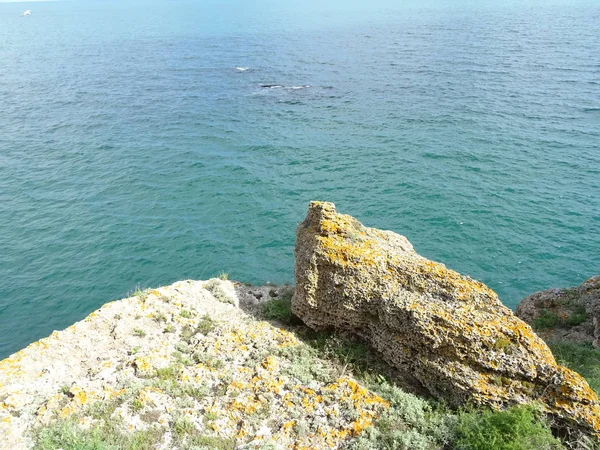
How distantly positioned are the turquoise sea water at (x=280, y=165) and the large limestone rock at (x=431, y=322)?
13825 millimetres

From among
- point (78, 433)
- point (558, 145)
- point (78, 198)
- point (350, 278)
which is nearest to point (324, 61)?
point (558, 145)

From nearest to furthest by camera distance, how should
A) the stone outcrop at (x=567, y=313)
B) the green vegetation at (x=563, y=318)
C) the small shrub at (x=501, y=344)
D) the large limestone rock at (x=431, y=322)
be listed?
the large limestone rock at (x=431, y=322) < the small shrub at (x=501, y=344) < the stone outcrop at (x=567, y=313) < the green vegetation at (x=563, y=318)

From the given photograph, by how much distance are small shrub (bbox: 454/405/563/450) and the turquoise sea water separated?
17605mm

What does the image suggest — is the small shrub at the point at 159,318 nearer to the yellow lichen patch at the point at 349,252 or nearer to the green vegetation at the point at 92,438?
the green vegetation at the point at 92,438

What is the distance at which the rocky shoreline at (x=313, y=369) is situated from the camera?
10.5m

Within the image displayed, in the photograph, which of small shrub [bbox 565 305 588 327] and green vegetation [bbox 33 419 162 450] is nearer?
green vegetation [bbox 33 419 162 450]

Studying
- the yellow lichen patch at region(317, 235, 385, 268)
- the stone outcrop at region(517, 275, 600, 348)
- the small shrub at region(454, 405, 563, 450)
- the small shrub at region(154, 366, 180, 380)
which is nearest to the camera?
the small shrub at region(454, 405, 563, 450)

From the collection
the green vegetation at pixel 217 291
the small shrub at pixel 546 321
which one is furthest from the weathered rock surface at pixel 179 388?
the small shrub at pixel 546 321

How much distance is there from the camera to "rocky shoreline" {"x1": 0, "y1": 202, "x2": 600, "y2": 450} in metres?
10.5

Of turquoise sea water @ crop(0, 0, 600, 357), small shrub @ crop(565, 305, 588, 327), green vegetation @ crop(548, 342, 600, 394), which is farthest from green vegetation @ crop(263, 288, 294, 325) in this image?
small shrub @ crop(565, 305, 588, 327)

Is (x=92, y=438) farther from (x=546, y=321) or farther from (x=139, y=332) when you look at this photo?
(x=546, y=321)

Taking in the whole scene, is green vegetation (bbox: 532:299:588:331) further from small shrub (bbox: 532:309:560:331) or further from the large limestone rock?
the large limestone rock

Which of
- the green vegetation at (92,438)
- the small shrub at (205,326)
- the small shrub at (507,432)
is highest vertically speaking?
the small shrub at (507,432)

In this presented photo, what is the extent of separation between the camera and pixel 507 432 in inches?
395
